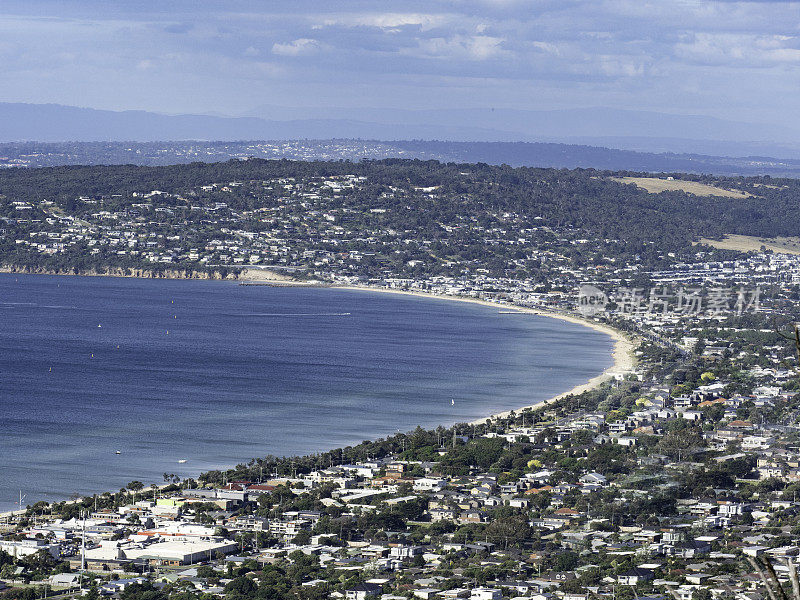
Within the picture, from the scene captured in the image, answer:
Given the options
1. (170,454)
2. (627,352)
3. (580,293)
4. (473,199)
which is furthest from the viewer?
(473,199)

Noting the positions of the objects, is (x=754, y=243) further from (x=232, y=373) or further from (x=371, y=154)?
(x=371, y=154)

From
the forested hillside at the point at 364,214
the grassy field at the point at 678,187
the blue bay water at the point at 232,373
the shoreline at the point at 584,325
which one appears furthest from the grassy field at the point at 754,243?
the blue bay water at the point at 232,373

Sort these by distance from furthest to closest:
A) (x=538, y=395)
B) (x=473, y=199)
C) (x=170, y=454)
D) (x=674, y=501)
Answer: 1. (x=473, y=199)
2. (x=538, y=395)
3. (x=170, y=454)
4. (x=674, y=501)

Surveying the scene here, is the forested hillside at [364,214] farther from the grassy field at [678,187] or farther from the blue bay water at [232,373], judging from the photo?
the blue bay water at [232,373]

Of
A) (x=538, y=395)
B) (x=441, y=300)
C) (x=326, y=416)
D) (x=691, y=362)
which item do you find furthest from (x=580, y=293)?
(x=326, y=416)

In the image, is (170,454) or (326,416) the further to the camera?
(326,416)

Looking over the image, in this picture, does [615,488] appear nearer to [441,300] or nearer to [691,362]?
[691,362]
